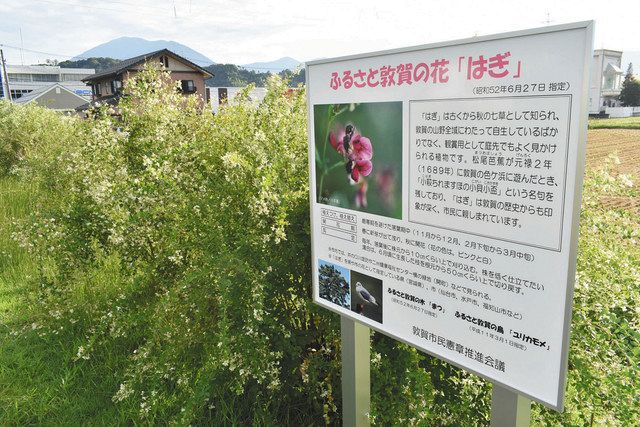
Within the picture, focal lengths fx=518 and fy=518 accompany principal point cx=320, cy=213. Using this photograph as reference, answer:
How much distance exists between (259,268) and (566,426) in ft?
5.65

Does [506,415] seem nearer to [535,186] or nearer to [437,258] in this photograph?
[437,258]

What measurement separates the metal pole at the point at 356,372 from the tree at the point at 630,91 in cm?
1962

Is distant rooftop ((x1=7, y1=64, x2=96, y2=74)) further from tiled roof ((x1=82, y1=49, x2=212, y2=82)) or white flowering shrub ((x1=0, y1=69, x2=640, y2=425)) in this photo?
white flowering shrub ((x1=0, y1=69, x2=640, y2=425))

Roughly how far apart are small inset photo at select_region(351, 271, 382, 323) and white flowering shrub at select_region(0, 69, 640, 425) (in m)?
0.38

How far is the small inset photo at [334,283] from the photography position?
2.30 meters

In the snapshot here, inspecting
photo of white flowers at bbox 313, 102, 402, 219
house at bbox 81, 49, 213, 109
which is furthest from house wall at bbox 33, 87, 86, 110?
photo of white flowers at bbox 313, 102, 402, 219

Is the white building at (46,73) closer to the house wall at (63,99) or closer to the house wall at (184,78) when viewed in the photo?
the house wall at (63,99)

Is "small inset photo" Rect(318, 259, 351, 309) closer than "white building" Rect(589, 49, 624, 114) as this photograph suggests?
No

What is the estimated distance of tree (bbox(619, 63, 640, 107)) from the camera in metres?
18.9

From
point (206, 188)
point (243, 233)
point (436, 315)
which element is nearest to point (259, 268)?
point (243, 233)

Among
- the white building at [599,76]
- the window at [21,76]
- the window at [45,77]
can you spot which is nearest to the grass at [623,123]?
the white building at [599,76]

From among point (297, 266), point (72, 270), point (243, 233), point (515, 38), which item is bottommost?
point (72, 270)

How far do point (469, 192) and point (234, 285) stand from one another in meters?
1.44

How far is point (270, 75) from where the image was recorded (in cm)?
331
